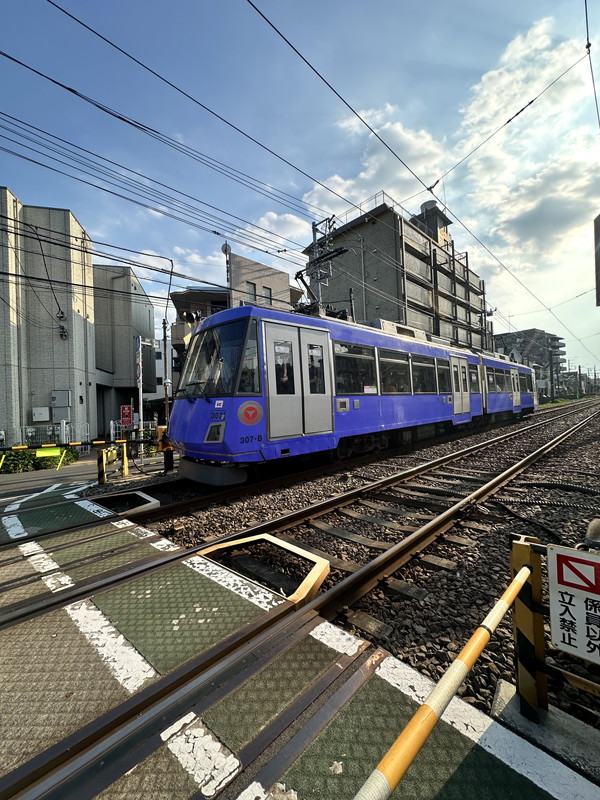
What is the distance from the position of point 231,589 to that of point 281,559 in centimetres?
87

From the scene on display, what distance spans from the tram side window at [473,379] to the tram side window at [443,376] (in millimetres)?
2642

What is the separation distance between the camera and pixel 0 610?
9.51ft

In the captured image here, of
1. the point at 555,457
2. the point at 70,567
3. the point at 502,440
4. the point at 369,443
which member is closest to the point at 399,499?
the point at 369,443

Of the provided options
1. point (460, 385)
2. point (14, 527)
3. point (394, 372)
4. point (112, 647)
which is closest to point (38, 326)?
point (14, 527)

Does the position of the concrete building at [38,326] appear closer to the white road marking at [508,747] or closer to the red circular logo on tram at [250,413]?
the red circular logo on tram at [250,413]

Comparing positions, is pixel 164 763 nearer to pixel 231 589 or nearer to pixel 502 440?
pixel 231 589

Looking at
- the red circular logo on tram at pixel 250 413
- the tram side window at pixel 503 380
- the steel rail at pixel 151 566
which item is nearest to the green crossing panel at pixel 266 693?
the steel rail at pixel 151 566

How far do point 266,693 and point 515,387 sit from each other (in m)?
23.0

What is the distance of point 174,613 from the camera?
9.27ft

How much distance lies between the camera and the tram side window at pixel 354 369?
795cm

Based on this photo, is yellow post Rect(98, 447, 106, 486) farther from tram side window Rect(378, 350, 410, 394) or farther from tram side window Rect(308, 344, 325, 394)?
tram side window Rect(378, 350, 410, 394)

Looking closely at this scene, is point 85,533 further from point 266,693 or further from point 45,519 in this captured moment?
point 266,693

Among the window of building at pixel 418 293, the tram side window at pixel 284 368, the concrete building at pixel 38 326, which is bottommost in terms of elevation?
the tram side window at pixel 284 368

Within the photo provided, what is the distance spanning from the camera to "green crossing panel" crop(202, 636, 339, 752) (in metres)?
1.80
